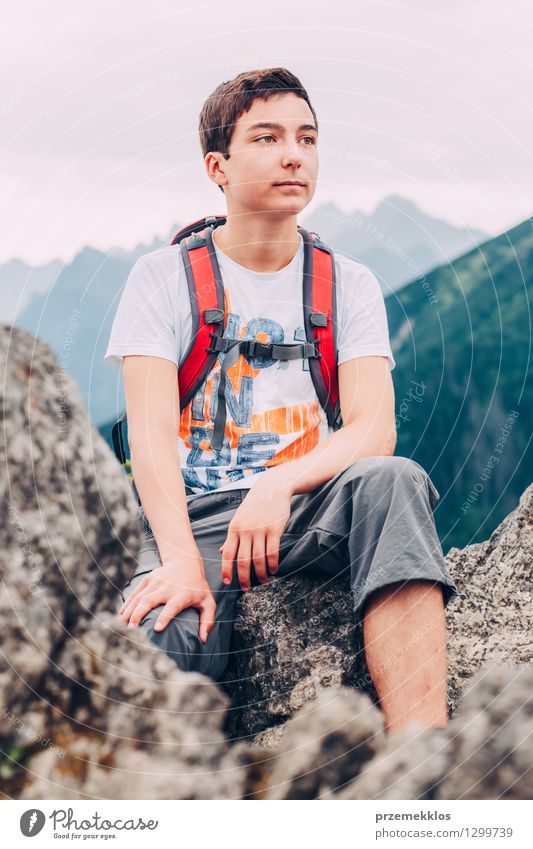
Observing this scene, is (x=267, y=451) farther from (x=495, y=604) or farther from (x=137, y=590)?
(x=495, y=604)

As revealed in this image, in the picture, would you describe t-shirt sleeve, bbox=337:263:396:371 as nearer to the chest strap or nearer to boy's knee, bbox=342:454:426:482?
the chest strap

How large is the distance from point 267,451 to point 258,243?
0.69 meters

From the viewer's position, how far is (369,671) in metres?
2.44

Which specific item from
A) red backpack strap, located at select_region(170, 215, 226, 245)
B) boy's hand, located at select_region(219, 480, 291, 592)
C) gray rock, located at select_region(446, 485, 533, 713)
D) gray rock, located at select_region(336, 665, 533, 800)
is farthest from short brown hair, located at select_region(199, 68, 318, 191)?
gray rock, located at select_region(336, 665, 533, 800)

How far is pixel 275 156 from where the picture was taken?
275 centimetres

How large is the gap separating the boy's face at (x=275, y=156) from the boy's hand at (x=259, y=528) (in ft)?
3.02

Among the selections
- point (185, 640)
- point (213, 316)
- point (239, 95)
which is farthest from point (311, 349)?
point (185, 640)

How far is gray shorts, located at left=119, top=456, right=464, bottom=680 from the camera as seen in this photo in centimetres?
226

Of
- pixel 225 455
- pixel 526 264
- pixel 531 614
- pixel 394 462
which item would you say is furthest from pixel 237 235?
pixel 526 264

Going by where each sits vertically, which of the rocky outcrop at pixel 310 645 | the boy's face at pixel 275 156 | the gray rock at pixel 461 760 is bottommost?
the gray rock at pixel 461 760

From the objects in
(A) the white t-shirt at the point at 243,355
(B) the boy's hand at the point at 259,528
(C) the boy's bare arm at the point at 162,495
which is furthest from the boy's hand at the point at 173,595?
(A) the white t-shirt at the point at 243,355

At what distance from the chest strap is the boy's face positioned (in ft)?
1.44

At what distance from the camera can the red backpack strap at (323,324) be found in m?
2.78

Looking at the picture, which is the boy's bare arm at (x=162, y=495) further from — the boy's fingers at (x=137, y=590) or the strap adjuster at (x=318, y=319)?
the strap adjuster at (x=318, y=319)
